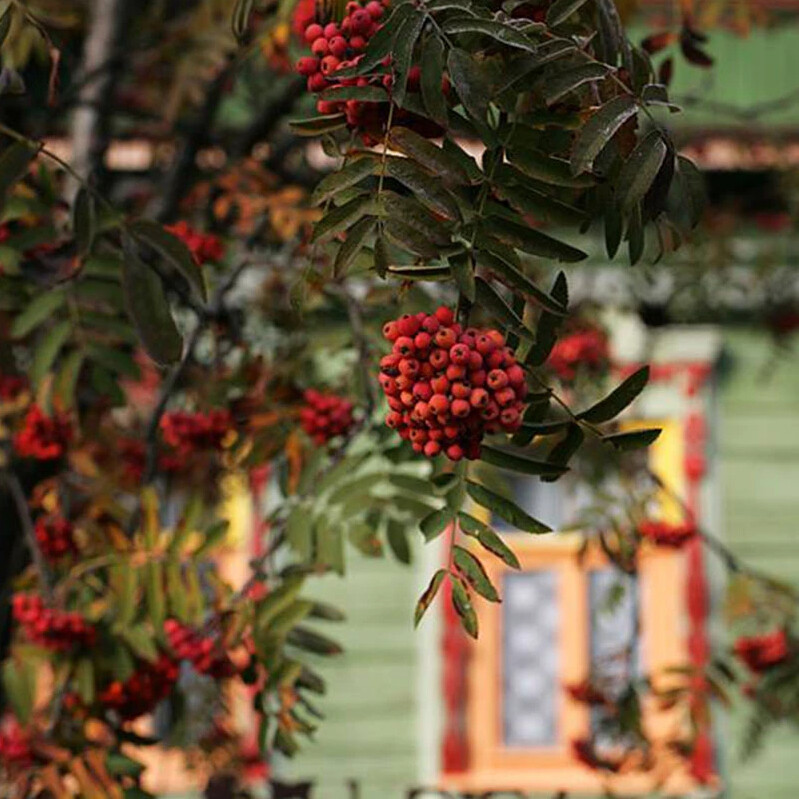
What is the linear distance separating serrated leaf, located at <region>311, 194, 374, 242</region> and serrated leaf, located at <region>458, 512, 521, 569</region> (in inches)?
11.0

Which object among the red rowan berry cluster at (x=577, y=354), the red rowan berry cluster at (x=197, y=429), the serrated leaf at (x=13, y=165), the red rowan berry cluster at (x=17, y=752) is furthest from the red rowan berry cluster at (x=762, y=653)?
the serrated leaf at (x=13, y=165)

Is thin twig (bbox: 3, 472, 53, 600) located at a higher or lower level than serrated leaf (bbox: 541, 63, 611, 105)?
lower

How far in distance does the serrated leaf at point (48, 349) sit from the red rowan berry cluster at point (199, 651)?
0.39 m

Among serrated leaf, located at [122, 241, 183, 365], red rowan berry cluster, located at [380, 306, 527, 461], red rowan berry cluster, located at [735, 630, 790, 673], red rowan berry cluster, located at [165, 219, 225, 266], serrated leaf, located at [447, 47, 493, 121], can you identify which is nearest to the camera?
red rowan berry cluster, located at [380, 306, 527, 461]

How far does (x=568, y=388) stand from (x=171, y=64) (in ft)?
3.67

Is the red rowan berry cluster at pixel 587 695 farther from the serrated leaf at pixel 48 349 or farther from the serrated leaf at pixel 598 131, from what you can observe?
the serrated leaf at pixel 598 131

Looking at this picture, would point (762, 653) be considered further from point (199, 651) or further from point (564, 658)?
point (564, 658)

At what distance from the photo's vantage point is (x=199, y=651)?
2656mm

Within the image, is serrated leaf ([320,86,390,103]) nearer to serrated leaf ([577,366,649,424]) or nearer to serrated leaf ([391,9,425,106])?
serrated leaf ([391,9,425,106])

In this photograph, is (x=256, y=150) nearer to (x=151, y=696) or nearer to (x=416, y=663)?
(x=151, y=696)

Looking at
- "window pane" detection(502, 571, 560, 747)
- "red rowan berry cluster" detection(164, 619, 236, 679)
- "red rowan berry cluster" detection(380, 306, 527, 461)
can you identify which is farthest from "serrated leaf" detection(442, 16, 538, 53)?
"window pane" detection(502, 571, 560, 747)

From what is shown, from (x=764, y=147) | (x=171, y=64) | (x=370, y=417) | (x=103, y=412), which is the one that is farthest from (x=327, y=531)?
(x=764, y=147)

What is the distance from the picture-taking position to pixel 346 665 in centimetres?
703

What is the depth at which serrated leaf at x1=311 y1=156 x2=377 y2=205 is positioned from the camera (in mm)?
1656
